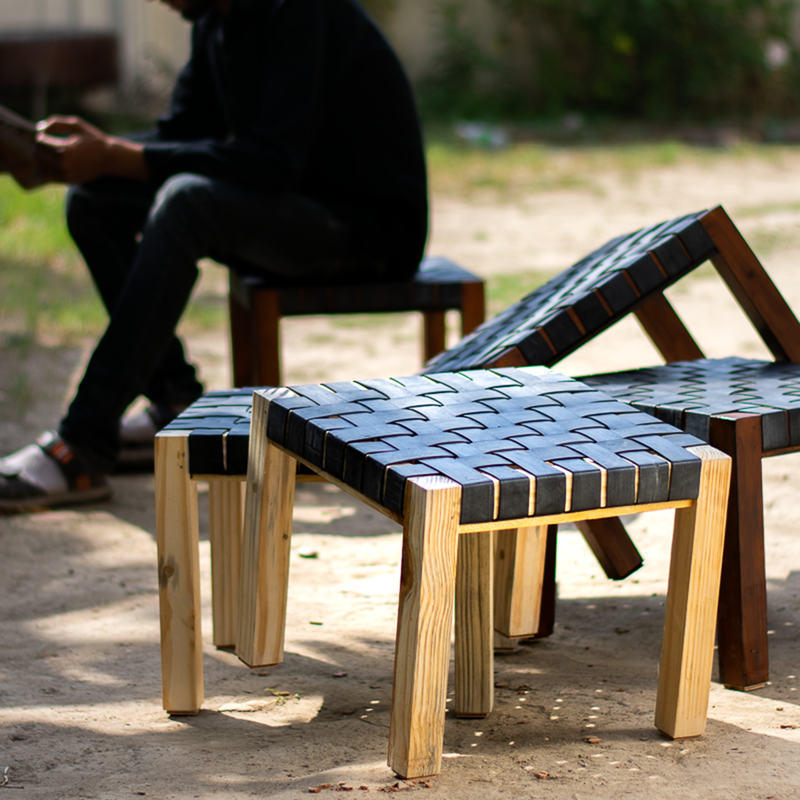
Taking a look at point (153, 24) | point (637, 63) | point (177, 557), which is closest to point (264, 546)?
point (177, 557)

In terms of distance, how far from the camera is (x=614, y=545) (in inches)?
79.1

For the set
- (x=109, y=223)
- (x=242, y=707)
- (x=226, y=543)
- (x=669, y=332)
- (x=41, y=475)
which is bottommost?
(x=242, y=707)

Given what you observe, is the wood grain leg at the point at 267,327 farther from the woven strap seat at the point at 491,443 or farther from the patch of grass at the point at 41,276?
the patch of grass at the point at 41,276

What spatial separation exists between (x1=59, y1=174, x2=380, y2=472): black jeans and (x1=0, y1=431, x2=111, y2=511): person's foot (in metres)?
0.05

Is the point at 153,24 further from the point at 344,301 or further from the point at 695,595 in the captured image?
the point at 695,595

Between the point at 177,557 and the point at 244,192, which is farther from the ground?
the point at 244,192

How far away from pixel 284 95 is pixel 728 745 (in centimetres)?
191

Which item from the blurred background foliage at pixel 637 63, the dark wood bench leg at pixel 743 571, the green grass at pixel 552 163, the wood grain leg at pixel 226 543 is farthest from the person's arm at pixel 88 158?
the blurred background foliage at pixel 637 63

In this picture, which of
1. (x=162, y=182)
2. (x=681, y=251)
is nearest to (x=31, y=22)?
(x=162, y=182)

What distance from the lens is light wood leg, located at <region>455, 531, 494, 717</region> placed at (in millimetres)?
1694

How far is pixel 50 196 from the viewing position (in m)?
7.21

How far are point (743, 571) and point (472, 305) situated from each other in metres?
1.35

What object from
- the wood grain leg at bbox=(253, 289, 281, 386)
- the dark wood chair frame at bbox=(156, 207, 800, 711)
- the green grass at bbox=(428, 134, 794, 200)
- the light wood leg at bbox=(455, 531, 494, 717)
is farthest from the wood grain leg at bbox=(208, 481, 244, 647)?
the green grass at bbox=(428, 134, 794, 200)

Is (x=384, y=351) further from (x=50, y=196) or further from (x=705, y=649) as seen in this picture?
(x=50, y=196)
